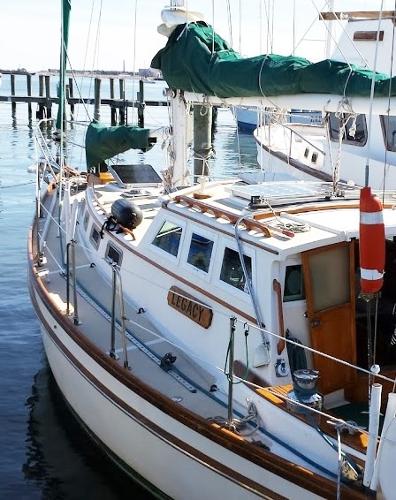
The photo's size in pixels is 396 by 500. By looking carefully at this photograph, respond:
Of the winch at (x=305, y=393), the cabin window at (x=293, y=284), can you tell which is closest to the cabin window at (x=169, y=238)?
the cabin window at (x=293, y=284)

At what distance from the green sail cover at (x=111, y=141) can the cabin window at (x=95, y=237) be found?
1717mm

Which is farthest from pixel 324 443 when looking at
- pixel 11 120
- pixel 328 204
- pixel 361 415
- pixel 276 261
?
pixel 11 120

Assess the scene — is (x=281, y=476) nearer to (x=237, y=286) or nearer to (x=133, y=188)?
(x=237, y=286)

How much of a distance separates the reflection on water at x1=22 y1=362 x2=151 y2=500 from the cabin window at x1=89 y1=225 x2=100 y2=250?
8.04ft

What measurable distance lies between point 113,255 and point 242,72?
322cm

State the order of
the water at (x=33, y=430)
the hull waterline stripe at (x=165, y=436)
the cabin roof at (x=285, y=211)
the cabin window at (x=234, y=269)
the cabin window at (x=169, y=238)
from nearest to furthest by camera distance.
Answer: the hull waterline stripe at (x=165, y=436) → the cabin roof at (x=285, y=211) → the cabin window at (x=234, y=269) → the cabin window at (x=169, y=238) → the water at (x=33, y=430)

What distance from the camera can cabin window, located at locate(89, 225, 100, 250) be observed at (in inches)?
432

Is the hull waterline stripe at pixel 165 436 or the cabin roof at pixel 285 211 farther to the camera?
the cabin roof at pixel 285 211

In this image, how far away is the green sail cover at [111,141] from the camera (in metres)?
12.0

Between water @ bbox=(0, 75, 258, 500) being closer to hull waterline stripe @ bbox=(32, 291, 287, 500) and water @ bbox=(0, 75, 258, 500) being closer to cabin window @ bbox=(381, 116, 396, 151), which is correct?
hull waterline stripe @ bbox=(32, 291, 287, 500)

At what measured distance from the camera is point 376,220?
5.76m

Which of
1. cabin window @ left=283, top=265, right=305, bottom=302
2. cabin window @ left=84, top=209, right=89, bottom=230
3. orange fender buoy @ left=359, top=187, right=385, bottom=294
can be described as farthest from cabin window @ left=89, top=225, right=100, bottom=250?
orange fender buoy @ left=359, top=187, right=385, bottom=294

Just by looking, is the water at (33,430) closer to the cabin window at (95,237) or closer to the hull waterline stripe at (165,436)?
the hull waterline stripe at (165,436)

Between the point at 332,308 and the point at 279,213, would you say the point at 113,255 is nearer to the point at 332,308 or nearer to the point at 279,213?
the point at 279,213
